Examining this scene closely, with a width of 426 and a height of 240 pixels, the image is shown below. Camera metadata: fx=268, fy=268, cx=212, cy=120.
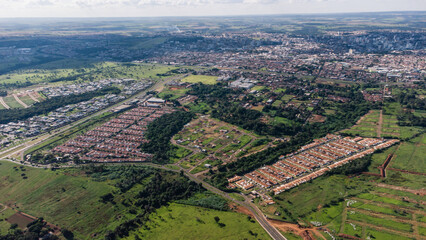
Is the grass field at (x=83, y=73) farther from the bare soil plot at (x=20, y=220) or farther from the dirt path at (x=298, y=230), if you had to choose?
the dirt path at (x=298, y=230)

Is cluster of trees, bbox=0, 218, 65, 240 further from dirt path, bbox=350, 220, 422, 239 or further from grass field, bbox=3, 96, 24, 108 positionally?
grass field, bbox=3, 96, 24, 108

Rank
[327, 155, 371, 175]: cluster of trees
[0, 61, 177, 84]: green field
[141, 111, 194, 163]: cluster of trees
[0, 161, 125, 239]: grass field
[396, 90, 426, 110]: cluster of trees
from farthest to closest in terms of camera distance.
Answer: [0, 61, 177, 84]: green field < [396, 90, 426, 110]: cluster of trees < [141, 111, 194, 163]: cluster of trees < [327, 155, 371, 175]: cluster of trees < [0, 161, 125, 239]: grass field

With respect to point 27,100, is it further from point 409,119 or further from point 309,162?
point 409,119

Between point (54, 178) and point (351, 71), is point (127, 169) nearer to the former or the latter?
point (54, 178)

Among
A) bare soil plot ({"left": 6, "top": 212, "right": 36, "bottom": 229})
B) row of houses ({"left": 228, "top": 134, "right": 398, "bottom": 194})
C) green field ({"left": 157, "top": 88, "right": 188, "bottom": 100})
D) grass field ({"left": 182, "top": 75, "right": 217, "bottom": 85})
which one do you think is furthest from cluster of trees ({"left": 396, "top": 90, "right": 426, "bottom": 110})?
bare soil plot ({"left": 6, "top": 212, "right": 36, "bottom": 229})

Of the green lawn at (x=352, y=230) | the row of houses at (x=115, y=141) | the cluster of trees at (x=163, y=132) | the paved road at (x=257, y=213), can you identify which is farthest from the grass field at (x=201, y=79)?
the green lawn at (x=352, y=230)

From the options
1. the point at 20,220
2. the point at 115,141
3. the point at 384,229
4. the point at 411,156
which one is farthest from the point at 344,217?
the point at 115,141

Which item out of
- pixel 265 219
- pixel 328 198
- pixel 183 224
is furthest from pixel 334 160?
pixel 183 224
